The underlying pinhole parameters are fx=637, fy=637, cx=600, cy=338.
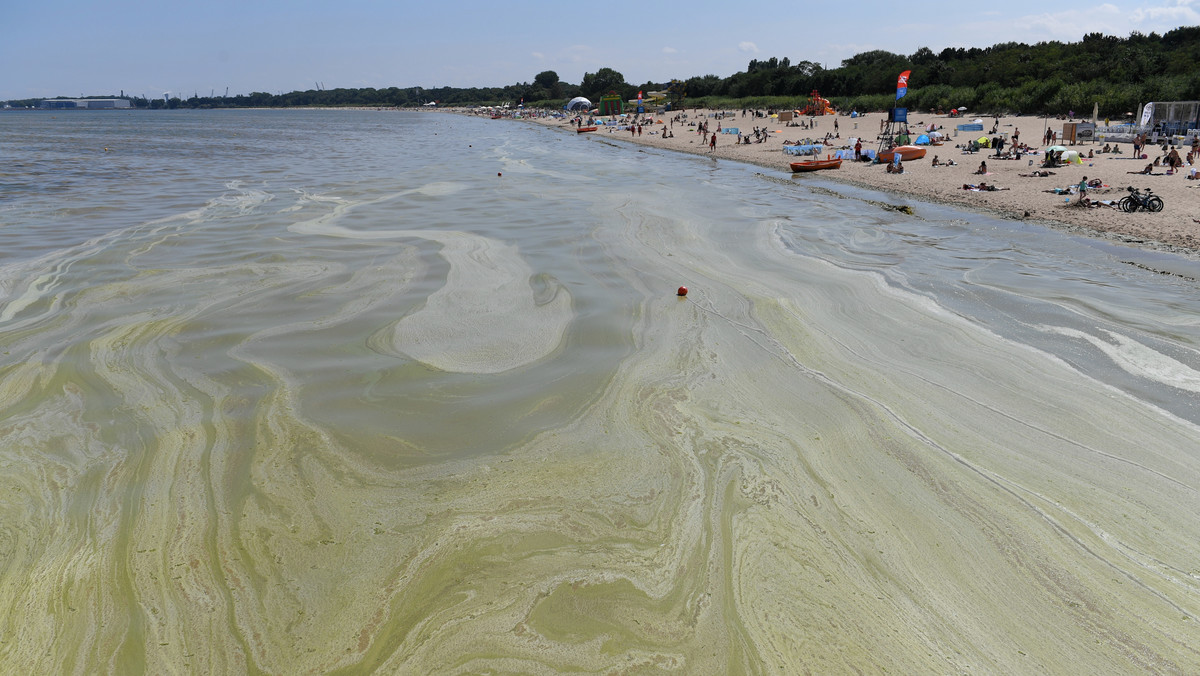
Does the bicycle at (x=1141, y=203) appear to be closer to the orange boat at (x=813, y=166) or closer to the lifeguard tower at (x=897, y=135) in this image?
the orange boat at (x=813, y=166)

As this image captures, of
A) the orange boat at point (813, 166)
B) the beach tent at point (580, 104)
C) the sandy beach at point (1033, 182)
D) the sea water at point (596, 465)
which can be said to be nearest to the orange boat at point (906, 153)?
the sandy beach at point (1033, 182)

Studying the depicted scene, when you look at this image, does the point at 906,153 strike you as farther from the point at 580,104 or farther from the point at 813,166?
the point at 580,104

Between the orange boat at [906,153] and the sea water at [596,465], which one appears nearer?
the sea water at [596,465]

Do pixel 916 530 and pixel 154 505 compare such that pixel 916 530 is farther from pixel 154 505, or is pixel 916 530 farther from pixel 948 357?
pixel 154 505

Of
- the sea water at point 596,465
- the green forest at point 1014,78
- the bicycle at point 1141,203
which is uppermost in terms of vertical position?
the green forest at point 1014,78

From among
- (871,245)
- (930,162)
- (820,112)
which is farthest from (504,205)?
(820,112)

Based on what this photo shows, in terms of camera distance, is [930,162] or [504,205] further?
[930,162]

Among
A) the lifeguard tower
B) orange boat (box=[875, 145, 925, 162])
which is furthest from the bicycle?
the lifeguard tower

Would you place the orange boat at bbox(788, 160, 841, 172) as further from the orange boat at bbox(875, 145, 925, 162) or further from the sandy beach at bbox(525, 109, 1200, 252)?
the orange boat at bbox(875, 145, 925, 162)
